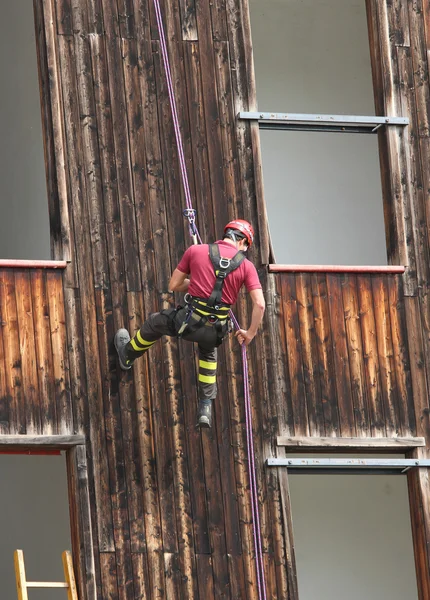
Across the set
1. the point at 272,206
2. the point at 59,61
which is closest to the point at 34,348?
the point at 59,61

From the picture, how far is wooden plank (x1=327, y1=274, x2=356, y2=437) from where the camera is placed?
15.1 meters

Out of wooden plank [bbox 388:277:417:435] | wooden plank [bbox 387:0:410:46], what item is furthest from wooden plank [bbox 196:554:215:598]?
wooden plank [bbox 387:0:410:46]

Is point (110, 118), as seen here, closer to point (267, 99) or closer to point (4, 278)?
point (4, 278)

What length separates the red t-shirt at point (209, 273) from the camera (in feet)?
46.2

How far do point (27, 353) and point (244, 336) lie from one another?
6.37ft

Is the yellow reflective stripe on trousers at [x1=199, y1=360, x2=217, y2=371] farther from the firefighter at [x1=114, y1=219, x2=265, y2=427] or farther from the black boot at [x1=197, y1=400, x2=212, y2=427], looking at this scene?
the black boot at [x1=197, y1=400, x2=212, y2=427]

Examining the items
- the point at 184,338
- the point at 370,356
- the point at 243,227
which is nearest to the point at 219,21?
the point at 243,227

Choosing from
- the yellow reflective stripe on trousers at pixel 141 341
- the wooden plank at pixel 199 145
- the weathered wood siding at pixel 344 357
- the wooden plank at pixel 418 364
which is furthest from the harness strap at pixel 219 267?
the wooden plank at pixel 418 364

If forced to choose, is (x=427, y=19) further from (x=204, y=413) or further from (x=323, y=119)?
(x=204, y=413)

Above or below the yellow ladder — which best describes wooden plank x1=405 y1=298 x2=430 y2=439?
above

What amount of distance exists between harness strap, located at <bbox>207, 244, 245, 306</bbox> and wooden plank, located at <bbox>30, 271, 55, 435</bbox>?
5.20 feet

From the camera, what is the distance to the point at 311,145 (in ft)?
64.8

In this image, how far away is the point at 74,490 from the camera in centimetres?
1435

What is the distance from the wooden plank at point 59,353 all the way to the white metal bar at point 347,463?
1.90 metres
